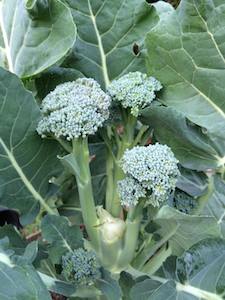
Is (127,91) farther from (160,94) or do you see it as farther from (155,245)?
(155,245)

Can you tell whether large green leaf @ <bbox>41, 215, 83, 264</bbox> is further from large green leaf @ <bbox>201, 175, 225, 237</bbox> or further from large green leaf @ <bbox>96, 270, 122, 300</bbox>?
large green leaf @ <bbox>201, 175, 225, 237</bbox>

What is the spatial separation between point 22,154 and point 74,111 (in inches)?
3.7

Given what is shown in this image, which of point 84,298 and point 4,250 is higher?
point 4,250

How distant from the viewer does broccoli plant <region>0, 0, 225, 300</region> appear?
2.32ft

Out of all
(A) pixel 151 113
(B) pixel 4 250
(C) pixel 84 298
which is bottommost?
(C) pixel 84 298

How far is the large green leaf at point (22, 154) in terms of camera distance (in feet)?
2.36

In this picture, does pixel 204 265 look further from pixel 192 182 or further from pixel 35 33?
pixel 35 33

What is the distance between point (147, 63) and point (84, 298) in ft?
0.99

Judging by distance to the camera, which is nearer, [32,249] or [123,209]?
[32,249]

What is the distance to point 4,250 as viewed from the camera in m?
0.68

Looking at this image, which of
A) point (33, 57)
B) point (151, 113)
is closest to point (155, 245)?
point (151, 113)

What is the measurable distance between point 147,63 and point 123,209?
0.20 meters

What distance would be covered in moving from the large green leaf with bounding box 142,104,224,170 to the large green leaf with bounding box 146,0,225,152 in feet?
0.06

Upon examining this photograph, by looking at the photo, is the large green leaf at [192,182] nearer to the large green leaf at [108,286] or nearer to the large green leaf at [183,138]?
the large green leaf at [183,138]
